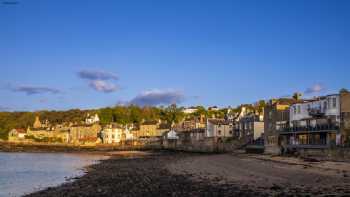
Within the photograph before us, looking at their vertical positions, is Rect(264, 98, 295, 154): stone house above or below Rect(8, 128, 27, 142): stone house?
above

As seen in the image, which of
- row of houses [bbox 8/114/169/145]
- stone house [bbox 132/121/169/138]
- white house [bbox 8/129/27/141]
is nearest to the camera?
stone house [bbox 132/121/169/138]

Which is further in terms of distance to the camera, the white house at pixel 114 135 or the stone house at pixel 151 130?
the white house at pixel 114 135

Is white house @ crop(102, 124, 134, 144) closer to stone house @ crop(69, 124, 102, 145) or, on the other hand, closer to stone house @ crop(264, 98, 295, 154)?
stone house @ crop(69, 124, 102, 145)

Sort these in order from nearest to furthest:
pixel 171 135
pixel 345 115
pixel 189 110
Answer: pixel 345 115
pixel 171 135
pixel 189 110

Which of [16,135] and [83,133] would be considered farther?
[16,135]

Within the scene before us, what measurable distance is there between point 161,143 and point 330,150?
8557 centimetres

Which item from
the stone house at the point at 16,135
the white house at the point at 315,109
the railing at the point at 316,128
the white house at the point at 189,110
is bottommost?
the stone house at the point at 16,135

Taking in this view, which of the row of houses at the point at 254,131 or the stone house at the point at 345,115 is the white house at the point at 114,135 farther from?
the stone house at the point at 345,115

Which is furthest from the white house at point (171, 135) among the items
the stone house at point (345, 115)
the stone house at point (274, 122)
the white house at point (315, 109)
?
the stone house at point (345, 115)

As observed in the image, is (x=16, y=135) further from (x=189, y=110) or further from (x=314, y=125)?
(x=314, y=125)

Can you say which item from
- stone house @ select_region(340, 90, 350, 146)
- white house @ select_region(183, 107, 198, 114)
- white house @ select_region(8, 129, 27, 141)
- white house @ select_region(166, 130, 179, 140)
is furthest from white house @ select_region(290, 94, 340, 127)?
A: white house @ select_region(8, 129, 27, 141)

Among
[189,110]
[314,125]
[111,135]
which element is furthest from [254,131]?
[189,110]

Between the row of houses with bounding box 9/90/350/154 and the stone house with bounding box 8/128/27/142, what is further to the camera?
the stone house with bounding box 8/128/27/142

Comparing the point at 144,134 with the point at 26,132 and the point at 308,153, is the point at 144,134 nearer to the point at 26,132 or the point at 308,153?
the point at 26,132
